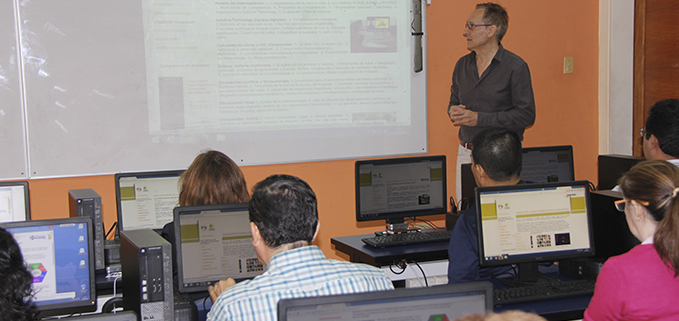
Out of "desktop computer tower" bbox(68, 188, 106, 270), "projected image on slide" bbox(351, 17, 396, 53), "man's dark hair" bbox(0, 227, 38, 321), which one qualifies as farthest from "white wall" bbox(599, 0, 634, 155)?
"man's dark hair" bbox(0, 227, 38, 321)

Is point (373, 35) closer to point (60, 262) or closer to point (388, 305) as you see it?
point (60, 262)

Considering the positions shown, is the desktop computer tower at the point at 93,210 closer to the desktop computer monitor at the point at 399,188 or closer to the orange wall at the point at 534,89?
the desktop computer monitor at the point at 399,188

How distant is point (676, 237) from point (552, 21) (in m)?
3.74

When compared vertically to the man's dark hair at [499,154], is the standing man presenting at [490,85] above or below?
above

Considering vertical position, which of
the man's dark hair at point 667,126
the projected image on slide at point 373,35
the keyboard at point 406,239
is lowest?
the keyboard at point 406,239

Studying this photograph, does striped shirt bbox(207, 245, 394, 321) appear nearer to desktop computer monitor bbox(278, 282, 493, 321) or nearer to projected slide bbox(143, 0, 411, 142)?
desktop computer monitor bbox(278, 282, 493, 321)

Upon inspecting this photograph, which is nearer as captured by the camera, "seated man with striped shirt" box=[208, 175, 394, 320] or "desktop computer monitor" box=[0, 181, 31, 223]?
"seated man with striped shirt" box=[208, 175, 394, 320]

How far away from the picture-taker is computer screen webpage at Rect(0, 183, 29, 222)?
2.82 meters

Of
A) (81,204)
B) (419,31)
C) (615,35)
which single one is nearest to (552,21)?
(615,35)

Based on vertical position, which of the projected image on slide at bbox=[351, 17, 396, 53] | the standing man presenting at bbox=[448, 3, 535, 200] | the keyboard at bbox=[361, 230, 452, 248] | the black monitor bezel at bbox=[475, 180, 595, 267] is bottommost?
the keyboard at bbox=[361, 230, 452, 248]

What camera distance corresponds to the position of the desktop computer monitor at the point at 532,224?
239cm

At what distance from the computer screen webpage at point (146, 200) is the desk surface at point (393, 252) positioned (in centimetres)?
101

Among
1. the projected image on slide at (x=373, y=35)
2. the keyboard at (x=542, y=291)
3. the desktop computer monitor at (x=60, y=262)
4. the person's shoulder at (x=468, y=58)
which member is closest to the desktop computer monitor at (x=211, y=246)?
the desktop computer monitor at (x=60, y=262)

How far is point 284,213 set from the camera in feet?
5.14
